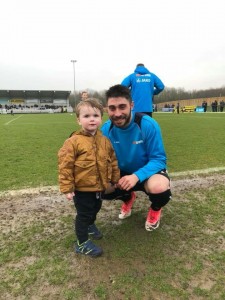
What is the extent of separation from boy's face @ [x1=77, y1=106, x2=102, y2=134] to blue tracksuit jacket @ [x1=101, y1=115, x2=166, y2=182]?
1.41ft

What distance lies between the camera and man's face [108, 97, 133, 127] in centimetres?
292

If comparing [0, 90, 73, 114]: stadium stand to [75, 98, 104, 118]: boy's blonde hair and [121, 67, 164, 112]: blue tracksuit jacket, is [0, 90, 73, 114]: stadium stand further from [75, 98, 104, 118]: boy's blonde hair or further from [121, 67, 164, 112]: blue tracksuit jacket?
[75, 98, 104, 118]: boy's blonde hair

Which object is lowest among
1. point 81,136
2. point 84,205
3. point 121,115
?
point 84,205

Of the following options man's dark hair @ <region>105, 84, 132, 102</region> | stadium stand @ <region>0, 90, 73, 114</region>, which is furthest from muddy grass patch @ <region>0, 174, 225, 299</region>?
stadium stand @ <region>0, 90, 73, 114</region>

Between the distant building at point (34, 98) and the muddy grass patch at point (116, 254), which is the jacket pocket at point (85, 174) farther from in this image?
the distant building at point (34, 98)

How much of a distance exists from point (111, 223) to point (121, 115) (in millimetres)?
1164

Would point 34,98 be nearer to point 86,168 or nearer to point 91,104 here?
point 91,104

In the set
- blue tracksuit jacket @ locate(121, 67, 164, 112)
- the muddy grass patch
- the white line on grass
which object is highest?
blue tracksuit jacket @ locate(121, 67, 164, 112)

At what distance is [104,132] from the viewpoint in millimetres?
3217

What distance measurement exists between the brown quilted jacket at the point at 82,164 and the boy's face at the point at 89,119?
58 millimetres

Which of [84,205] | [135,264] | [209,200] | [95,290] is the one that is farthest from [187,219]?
[95,290]

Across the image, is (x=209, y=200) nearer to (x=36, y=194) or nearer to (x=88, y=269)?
(x=88, y=269)

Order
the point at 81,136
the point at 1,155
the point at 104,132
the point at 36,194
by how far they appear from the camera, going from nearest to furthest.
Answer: the point at 81,136 < the point at 104,132 < the point at 36,194 < the point at 1,155

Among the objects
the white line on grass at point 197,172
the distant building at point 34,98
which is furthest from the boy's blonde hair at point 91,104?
the distant building at point 34,98
